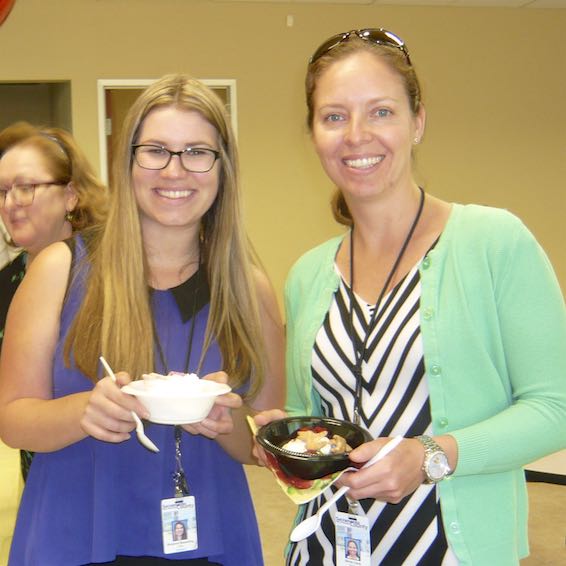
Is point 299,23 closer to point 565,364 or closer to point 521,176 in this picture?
point 521,176

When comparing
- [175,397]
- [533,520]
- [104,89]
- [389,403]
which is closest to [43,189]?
[175,397]

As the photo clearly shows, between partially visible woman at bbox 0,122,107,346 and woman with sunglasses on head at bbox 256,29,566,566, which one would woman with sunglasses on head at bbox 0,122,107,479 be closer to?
partially visible woman at bbox 0,122,107,346

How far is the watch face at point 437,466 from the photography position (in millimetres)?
1238

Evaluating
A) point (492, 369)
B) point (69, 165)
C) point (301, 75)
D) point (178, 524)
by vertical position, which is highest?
point (301, 75)

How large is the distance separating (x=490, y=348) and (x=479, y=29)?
6.44 metres

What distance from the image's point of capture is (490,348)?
4.41 ft

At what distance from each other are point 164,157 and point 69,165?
91cm

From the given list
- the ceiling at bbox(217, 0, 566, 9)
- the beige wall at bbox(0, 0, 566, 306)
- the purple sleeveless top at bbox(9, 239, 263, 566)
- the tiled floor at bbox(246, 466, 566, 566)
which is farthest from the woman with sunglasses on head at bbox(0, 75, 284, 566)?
the ceiling at bbox(217, 0, 566, 9)

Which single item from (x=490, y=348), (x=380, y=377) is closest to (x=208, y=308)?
(x=380, y=377)

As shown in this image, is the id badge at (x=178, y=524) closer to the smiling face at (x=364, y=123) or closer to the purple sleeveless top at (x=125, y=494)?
the purple sleeveless top at (x=125, y=494)

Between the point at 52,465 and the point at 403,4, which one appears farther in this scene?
the point at 403,4

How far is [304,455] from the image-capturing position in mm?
1220

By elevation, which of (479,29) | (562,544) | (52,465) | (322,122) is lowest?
(562,544)

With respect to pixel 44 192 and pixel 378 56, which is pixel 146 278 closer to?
pixel 378 56
